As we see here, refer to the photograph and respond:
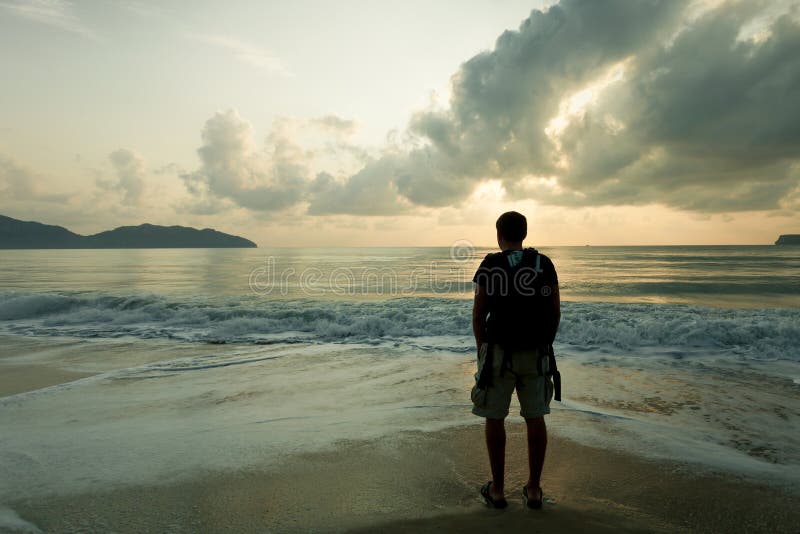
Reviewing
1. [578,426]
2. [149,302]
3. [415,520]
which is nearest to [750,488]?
[578,426]

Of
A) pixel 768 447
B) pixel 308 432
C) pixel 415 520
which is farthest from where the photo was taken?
pixel 308 432

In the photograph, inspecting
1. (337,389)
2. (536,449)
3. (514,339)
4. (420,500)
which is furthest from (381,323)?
(514,339)

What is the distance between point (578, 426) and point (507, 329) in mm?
3096

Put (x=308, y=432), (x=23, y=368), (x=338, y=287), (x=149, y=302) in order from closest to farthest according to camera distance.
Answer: (x=308, y=432), (x=23, y=368), (x=149, y=302), (x=338, y=287)

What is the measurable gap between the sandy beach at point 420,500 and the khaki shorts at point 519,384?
89 centimetres

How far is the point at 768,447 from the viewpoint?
192 inches

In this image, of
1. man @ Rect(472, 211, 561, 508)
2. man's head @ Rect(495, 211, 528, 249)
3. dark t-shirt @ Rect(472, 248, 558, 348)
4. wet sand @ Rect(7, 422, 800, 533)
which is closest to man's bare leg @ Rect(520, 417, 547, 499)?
man @ Rect(472, 211, 561, 508)

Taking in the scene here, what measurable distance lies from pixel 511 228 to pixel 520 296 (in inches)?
23.6

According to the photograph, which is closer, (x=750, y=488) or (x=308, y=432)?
(x=750, y=488)

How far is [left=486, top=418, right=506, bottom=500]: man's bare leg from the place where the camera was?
11.5 ft

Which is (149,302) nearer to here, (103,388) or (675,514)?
(103,388)

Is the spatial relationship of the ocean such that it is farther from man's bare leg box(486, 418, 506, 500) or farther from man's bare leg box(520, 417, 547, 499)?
man's bare leg box(486, 418, 506, 500)

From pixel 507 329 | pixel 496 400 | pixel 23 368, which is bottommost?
pixel 23 368

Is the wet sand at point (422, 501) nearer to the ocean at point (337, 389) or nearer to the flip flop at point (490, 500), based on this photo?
the flip flop at point (490, 500)
